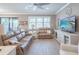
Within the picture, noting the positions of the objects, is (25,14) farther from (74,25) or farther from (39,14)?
(74,25)

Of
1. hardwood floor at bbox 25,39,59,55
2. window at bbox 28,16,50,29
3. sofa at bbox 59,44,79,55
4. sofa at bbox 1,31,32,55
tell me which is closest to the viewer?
sofa at bbox 59,44,79,55

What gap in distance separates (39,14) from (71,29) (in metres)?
4.27

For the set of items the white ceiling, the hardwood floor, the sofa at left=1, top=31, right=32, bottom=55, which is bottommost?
the hardwood floor

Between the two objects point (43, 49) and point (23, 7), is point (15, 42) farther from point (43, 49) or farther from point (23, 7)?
point (23, 7)

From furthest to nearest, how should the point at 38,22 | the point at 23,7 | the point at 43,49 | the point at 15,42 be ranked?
1. the point at 38,22
2. the point at 23,7
3. the point at 43,49
4. the point at 15,42

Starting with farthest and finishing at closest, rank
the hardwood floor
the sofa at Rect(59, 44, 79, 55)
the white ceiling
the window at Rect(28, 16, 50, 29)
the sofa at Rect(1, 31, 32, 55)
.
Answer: the window at Rect(28, 16, 50, 29) → the white ceiling → the hardwood floor → the sofa at Rect(1, 31, 32, 55) → the sofa at Rect(59, 44, 79, 55)

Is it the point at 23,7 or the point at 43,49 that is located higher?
the point at 23,7

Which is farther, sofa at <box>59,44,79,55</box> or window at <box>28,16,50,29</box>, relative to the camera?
window at <box>28,16,50,29</box>

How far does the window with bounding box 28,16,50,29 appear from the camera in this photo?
863 centimetres

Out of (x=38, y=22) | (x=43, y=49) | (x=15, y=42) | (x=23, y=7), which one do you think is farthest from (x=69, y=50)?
(x=38, y=22)

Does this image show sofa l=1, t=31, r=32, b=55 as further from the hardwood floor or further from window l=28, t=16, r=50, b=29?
window l=28, t=16, r=50, b=29

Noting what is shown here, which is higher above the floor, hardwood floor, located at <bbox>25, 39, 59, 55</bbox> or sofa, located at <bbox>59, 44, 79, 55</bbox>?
sofa, located at <bbox>59, 44, 79, 55</bbox>

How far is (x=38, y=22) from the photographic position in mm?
8898

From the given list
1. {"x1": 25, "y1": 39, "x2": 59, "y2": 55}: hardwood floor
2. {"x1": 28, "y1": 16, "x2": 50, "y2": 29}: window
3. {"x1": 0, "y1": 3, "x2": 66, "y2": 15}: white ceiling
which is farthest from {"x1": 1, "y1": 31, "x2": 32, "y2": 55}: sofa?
{"x1": 28, "y1": 16, "x2": 50, "y2": 29}: window
